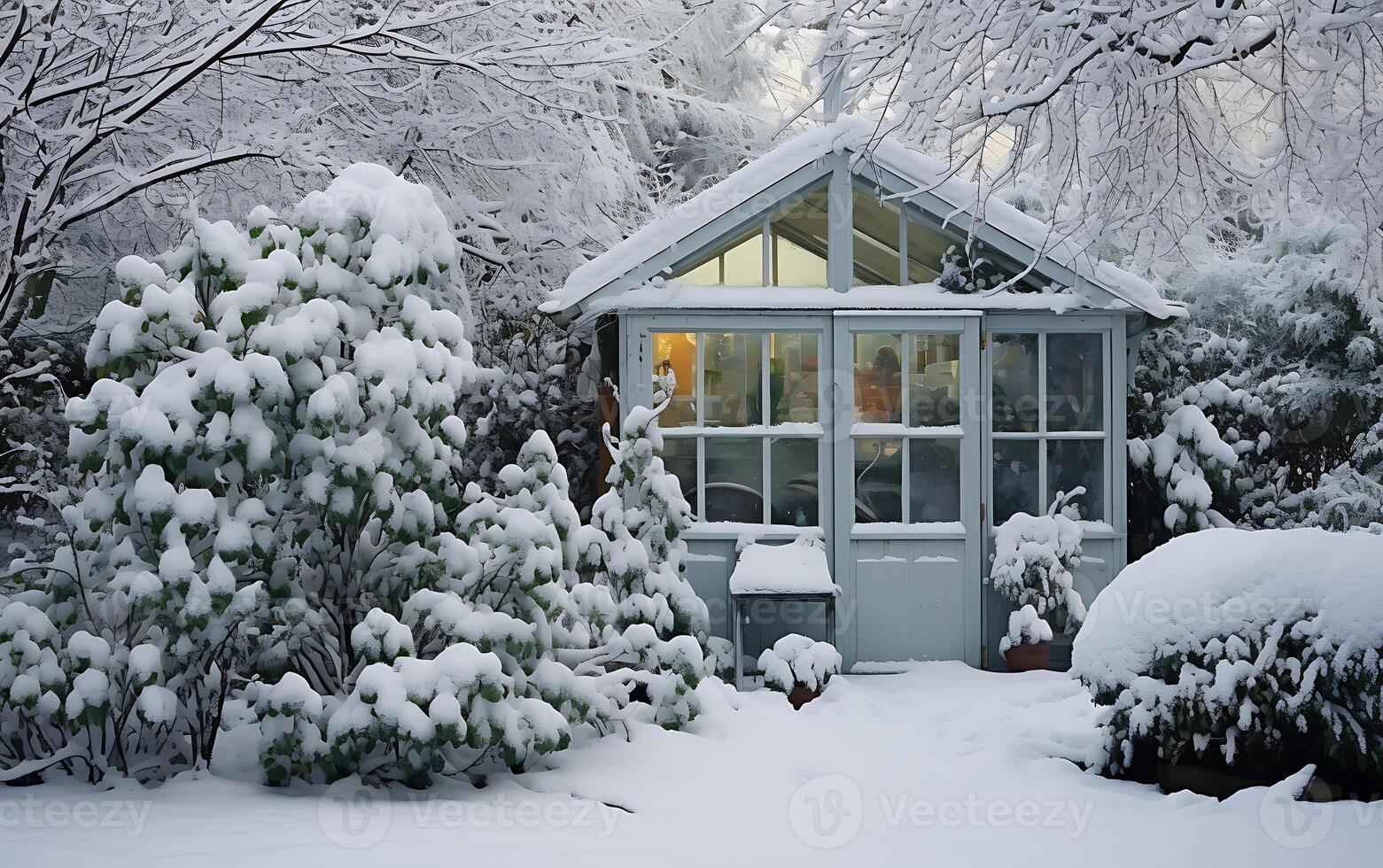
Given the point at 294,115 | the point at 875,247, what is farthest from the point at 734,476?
the point at 294,115

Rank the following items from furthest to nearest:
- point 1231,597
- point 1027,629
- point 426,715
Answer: point 1027,629, point 1231,597, point 426,715

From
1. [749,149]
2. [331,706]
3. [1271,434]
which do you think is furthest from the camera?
[749,149]

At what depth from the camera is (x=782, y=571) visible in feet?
26.2

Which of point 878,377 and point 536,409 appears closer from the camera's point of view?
point 878,377

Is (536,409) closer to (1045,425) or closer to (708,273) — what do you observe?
(708,273)

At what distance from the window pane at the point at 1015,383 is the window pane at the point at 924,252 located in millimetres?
720

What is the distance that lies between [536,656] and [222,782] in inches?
54.4

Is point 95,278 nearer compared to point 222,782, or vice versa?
point 222,782

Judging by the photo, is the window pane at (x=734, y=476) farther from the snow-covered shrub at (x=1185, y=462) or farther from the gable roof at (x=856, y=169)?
the snow-covered shrub at (x=1185, y=462)

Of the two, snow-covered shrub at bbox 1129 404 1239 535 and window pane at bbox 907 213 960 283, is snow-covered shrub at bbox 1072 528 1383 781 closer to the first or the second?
snow-covered shrub at bbox 1129 404 1239 535

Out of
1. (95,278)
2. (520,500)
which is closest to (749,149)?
(95,278)

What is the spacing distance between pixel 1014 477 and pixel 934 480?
0.64 m

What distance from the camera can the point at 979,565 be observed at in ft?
28.2

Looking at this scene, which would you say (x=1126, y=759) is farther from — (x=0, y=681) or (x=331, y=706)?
(x=0, y=681)
